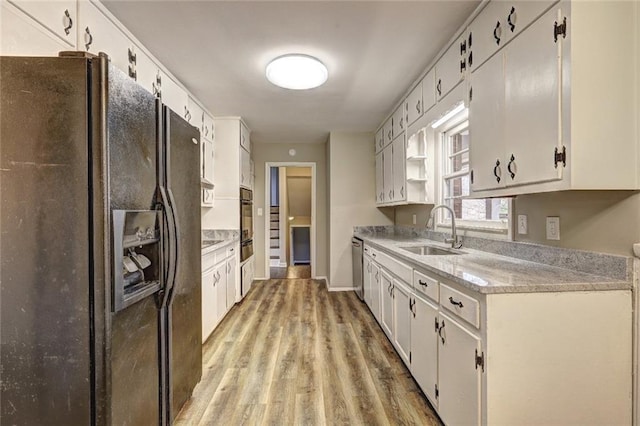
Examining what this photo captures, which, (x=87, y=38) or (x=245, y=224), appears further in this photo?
(x=245, y=224)

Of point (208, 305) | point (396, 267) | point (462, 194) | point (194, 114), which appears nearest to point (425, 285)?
point (396, 267)

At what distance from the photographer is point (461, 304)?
1.38 metres

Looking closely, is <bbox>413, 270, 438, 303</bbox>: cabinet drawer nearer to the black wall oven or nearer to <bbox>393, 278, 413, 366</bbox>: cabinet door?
<bbox>393, 278, 413, 366</bbox>: cabinet door

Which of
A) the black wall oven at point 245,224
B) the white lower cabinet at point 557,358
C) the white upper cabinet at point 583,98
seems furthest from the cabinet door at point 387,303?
the black wall oven at point 245,224

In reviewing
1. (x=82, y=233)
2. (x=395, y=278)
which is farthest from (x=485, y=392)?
(x=82, y=233)

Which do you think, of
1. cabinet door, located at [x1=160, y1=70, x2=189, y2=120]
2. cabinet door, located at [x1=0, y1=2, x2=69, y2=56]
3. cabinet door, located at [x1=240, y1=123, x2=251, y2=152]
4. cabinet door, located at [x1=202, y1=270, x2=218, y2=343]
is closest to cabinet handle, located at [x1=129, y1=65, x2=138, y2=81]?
cabinet door, located at [x1=160, y1=70, x2=189, y2=120]

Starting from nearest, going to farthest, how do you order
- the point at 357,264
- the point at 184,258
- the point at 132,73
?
the point at 184,258 < the point at 132,73 < the point at 357,264

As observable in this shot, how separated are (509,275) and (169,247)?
1.62 m

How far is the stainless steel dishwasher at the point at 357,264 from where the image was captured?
402 cm

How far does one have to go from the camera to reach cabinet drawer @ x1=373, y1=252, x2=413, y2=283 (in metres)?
2.11

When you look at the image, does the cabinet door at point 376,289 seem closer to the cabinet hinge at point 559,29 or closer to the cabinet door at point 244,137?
the cabinet hinge at point 559,29

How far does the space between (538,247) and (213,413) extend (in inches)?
83.5

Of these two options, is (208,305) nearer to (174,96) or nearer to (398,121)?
(174,96)

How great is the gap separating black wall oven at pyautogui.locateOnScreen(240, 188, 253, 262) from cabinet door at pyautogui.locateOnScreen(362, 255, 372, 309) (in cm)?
165
